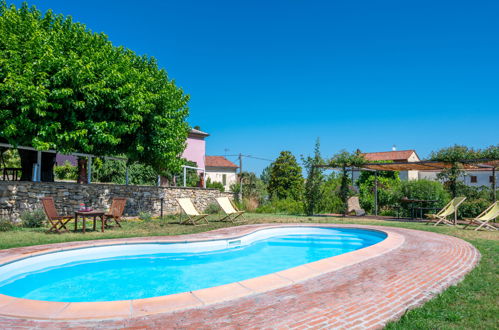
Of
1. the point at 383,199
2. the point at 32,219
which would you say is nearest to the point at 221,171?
the point at 383,199

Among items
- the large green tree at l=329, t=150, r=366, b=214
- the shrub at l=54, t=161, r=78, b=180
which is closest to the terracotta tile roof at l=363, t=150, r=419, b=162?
the large green tree at l=329, t=150, r=366, b=214

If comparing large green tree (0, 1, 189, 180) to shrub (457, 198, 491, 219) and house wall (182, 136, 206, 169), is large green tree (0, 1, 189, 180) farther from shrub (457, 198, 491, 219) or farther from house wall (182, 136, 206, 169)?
house wall (182, 136, 206, 169)

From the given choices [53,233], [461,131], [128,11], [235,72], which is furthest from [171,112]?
[461,131]

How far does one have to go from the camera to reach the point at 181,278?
20.7 ft

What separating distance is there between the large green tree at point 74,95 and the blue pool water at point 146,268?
5228 mm

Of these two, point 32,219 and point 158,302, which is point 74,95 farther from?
point 158,302

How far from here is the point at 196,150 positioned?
103 ft

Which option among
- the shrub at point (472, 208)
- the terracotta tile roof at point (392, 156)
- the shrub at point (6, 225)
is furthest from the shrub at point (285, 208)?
the terracotta tile roof at point (392, 156)

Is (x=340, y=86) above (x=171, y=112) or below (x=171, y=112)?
above

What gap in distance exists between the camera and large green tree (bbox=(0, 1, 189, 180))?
10.0m

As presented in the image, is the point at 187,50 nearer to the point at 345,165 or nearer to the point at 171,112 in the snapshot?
the point at 171,112

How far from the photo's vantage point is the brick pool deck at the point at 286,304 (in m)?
3.01

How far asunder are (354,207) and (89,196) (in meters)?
12.6

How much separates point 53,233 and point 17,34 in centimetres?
666
